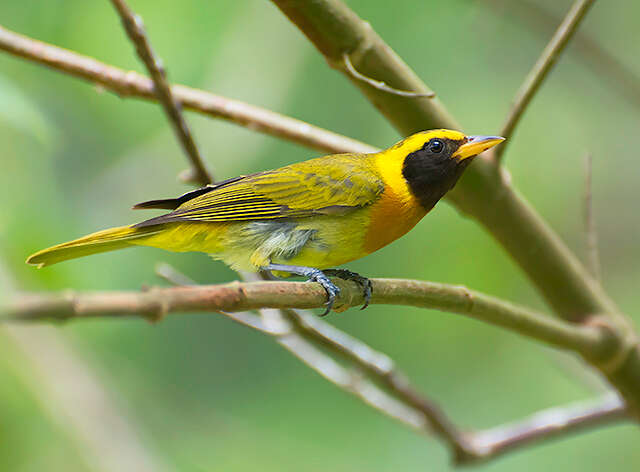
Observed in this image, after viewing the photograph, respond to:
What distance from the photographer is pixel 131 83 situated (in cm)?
370

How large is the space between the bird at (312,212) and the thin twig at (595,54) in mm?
1616

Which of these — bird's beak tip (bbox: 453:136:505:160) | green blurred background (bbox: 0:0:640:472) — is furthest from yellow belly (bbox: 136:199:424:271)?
green blurred background (bbox: 0:0:640:472)

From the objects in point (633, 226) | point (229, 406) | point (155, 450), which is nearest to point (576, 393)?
point (633, 226)

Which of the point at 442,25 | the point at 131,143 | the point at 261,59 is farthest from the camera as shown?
the point at 442,25

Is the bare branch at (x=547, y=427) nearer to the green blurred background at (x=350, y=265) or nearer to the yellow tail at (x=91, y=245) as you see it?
the green blurred background at (x=350, y=265)

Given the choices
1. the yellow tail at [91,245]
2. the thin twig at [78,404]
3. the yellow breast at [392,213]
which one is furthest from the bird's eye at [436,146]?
the thin twig at [78,404]

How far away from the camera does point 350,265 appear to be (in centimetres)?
629

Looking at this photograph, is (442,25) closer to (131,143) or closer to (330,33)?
(131,143)

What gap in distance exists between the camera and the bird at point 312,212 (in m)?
3.51

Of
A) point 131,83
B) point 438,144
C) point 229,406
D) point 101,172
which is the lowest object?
point 229,406

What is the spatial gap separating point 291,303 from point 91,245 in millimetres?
1302

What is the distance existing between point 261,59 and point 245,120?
2042mm

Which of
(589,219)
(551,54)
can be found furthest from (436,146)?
(589,219)

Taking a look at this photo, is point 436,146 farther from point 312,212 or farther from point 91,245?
point 91,245
